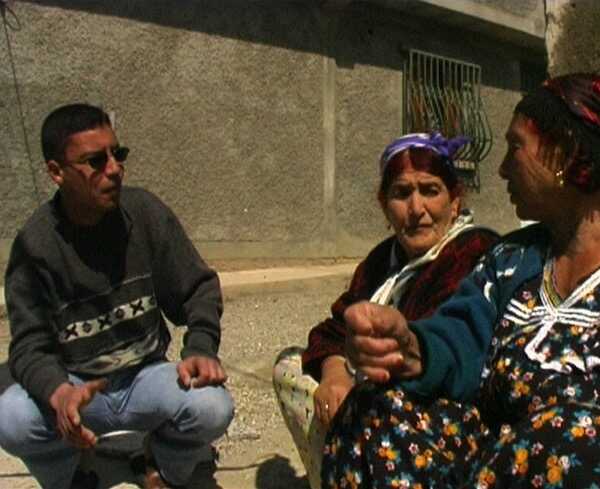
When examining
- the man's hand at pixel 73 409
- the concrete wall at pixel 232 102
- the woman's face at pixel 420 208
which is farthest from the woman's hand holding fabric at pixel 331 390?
the concrete wall at pixel 232 102

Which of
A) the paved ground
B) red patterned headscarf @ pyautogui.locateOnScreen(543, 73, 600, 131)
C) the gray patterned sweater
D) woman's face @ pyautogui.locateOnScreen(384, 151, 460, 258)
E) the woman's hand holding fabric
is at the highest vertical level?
red patterned headscarf @ pyautogui.locateOnScreen(543, 73, 600, 131)

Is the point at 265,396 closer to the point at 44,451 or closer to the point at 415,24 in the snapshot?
the point at 44,451

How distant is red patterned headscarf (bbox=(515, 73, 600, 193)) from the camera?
6.34 ft

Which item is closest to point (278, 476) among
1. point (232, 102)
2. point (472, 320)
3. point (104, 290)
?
point (104, 290)

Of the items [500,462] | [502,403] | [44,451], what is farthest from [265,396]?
[500,462]

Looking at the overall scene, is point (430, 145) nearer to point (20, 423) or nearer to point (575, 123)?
point (575, 123)

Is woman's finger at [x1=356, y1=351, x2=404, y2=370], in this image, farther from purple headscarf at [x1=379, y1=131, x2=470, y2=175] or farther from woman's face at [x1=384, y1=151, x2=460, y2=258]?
purple headscarf at [x1=379, y1=131, x2=470, y2=175]

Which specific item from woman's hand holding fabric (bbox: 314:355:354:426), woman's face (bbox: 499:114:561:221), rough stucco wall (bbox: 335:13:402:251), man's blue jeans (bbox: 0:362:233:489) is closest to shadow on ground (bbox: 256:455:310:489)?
man's blue jeans (bbox: 0:362:233:489)

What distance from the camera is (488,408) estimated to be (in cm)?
204

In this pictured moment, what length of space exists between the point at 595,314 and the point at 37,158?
496 cm

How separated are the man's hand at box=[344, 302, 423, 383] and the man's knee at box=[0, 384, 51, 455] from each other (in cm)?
112

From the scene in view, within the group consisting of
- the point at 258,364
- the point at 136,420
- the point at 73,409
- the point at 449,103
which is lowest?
the point at 258,364

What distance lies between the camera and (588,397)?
6.05 ft

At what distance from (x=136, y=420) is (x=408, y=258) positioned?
0.97 metres
